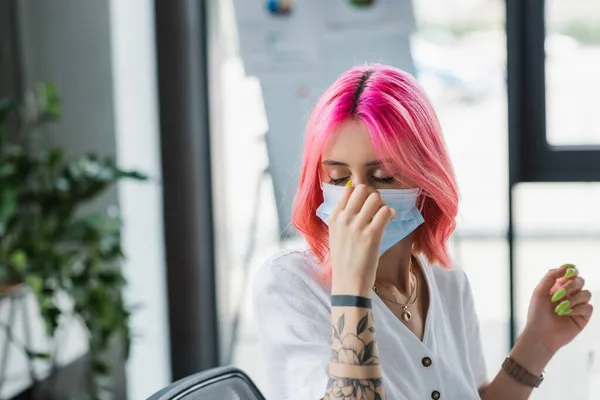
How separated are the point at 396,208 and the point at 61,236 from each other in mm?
1526

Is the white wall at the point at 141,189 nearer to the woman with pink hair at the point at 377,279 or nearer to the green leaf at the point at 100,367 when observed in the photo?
the green leaf at the point at 100,367

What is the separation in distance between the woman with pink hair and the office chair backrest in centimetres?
6

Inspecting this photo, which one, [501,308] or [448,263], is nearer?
[448,263]

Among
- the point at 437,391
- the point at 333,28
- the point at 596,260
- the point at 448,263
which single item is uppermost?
the point at 333,28

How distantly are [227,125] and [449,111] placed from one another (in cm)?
81

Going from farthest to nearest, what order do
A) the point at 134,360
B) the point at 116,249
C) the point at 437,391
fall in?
the point at 134,360
the point at 116,249
the point at 437,391

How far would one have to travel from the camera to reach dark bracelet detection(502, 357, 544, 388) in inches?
54.2

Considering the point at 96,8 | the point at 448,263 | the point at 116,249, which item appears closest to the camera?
the point at 448,263

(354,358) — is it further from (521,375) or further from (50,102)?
(50,102)

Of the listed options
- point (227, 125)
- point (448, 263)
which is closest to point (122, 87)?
point (227, 125)

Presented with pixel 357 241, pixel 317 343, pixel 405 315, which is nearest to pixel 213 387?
pixel 317 343

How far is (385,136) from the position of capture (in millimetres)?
1158

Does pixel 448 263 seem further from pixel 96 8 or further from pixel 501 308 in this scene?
pixel 96 8

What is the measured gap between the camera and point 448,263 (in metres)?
1.41
